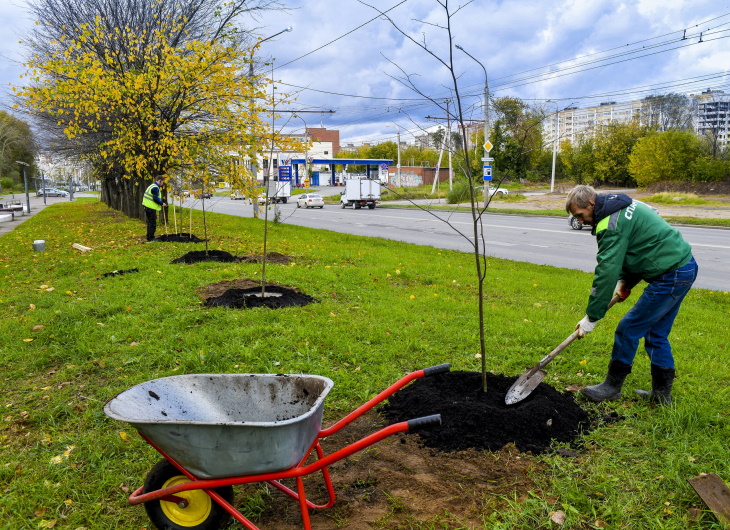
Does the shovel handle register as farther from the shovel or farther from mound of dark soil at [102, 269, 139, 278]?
mound of dark soil at [102, 269, 139, 278]

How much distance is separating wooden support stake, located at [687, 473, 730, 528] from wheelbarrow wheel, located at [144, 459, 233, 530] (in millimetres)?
2291

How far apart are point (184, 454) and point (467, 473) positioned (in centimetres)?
155

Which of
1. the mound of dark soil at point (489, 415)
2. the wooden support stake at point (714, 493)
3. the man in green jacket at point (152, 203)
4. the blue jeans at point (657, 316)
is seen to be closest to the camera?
the wooden support stake at point (714, 493)

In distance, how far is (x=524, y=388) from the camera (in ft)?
12.1

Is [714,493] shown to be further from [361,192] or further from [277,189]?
[361,192]

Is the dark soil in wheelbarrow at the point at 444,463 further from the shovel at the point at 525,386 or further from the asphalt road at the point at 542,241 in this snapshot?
the asphalt road at the point at 542,241

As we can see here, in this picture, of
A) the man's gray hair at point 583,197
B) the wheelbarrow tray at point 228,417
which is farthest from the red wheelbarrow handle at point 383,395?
the man's gray hair at point 583,197

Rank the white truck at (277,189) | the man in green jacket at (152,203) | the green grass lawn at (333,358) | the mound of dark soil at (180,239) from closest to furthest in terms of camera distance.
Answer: the green grass lawn at (333,358) → the white truck at (277,189) → the man in green jacket at (152,203) → the mound of dark soil at (180,239)

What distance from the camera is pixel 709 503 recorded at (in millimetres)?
2492

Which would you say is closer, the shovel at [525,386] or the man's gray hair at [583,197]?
the man's gray hair at [583,197]

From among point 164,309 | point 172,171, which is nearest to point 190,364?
point 164,309

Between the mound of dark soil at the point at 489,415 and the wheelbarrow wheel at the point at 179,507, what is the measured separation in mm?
1342

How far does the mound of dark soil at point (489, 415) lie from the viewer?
129 inches

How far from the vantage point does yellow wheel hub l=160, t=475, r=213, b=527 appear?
2.60m
